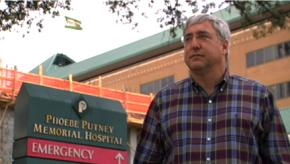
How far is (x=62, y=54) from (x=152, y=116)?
76.8 m

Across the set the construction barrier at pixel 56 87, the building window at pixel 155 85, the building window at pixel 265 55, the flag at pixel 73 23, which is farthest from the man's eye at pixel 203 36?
the building window at pixel 155 85

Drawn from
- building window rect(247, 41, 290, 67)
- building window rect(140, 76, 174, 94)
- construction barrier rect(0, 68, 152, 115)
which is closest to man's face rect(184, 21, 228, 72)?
construction barrier rect(0, 68, 152, 115)

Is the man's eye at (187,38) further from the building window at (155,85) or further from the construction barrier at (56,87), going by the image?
the building window at (155,85)

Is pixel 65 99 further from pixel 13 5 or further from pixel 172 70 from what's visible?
pixel 172 70

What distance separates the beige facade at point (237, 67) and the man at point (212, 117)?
44214 millimetres

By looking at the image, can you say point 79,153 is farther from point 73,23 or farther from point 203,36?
point 203,36

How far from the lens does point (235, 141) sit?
11.9ft

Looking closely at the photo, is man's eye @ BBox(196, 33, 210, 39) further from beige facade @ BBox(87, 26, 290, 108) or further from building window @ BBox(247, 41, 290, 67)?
building window @ BBox(247, 41, 290, 67)

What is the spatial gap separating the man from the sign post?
353 inches

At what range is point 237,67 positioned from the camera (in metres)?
56.4

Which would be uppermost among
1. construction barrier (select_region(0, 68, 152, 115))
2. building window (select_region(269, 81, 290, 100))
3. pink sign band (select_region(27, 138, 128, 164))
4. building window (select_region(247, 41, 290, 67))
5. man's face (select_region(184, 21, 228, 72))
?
building window (select_region(247, 41, 290, 67))

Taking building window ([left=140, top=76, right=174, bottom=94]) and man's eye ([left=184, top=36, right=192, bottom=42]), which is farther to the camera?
building window ([left=140, top=76, right=174, bottom=94])

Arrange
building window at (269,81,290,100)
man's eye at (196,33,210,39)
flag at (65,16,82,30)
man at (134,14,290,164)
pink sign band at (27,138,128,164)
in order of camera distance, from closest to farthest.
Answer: man at (134,14,290,164) < man's eye at (196,33,210,39) < pink sign band at (27,138,128,164) < flag at (65,16,82,30) < building window at (269,81,290,100)

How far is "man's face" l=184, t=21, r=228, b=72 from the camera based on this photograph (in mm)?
3699
